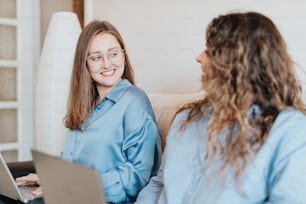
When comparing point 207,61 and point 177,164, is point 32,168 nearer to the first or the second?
point 177,164

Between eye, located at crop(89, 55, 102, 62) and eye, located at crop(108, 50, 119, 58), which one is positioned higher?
eye, located at crop(108, 50, 119, 58)

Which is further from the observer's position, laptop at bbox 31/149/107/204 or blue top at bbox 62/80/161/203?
blue top at bbox 62/80/161/203

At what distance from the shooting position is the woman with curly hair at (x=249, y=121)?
1.08 metres

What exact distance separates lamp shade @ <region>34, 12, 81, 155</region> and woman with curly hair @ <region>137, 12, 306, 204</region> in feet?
4.16

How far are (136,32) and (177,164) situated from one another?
136 centimetres

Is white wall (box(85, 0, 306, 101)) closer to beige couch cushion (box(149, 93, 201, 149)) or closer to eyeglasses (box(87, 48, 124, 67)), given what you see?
beige couch cushion (box(149, 93, 201, 149))

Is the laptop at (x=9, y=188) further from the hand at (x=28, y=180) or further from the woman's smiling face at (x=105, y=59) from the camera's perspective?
the woman's smiling face at (x=105, y=59)

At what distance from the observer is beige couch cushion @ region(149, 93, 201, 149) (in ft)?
5.63

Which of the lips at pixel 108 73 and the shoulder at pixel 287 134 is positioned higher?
the lips at pixel 108 73

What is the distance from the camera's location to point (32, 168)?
183 cm

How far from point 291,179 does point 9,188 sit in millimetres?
877

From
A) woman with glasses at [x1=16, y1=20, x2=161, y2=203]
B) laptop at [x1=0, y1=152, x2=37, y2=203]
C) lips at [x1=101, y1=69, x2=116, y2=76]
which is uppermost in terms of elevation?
lips at [x1=101, y1=69, x2=116, y2=76]

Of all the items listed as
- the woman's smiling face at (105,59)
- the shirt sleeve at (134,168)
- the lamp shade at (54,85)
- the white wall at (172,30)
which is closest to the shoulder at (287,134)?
the shirt sleeve at (134,168)

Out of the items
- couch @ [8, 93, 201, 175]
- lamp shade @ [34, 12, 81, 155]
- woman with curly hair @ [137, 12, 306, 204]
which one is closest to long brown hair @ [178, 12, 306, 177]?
woman with curly hair @ [137, 12, 306, 204]
